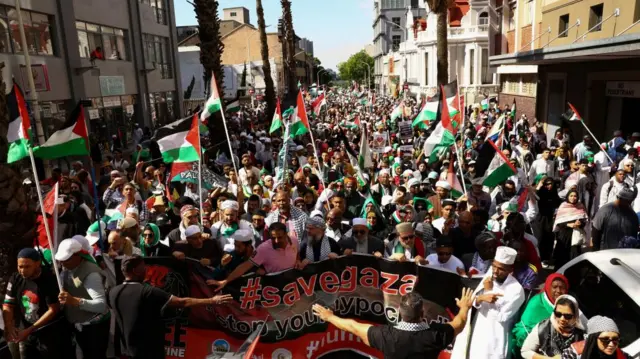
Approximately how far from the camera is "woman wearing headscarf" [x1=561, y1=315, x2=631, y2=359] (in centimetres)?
317

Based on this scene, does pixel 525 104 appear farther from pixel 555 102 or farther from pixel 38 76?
pixel 38 76

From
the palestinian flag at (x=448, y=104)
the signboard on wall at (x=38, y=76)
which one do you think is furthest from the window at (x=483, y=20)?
the signboard on wall at (x=38, y=76)

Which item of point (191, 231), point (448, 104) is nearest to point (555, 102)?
point (448, 104)

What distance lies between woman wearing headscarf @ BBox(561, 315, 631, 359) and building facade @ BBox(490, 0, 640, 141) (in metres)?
9.86

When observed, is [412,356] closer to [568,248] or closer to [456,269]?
[456,269]

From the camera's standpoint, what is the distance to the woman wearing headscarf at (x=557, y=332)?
343cm

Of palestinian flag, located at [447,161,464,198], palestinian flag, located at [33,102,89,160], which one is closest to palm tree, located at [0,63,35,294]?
palestinian flag, located at [33,102,89,160]

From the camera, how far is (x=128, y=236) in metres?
5.70

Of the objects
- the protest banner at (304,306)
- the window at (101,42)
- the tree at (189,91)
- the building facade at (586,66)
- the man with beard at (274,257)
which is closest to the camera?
the protest banner at (304,306)

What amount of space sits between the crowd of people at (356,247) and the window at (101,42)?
12715mm

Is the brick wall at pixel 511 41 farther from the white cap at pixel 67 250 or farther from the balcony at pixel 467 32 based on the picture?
the white cap at pixel 67 250

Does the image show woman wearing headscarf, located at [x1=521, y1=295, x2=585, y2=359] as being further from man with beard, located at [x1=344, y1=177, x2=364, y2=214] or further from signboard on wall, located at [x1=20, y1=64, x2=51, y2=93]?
signboard on wall, located at [x1=20, y1=64, x2=51, y2=93]

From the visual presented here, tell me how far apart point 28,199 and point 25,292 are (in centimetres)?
165

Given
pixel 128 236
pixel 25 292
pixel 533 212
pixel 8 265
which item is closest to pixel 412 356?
pixel 25 292
